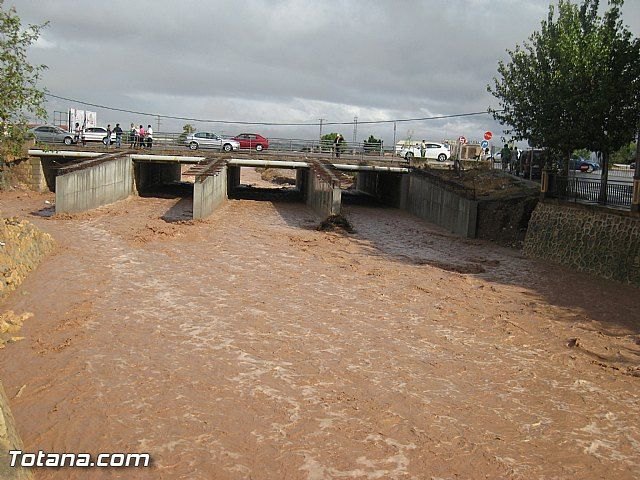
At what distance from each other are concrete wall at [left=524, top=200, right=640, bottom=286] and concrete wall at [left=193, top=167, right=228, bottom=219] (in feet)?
45.8

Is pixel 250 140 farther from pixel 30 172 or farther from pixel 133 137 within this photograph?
pixel 30 172

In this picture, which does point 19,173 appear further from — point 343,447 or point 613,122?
point 343,447

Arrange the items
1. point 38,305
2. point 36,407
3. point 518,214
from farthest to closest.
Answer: point 518,214 → point 38,305 → point 36,407

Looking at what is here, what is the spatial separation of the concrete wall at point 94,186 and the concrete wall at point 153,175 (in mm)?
1848

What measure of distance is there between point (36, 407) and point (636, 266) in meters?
15.9

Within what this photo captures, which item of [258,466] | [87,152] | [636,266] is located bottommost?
[258,466]

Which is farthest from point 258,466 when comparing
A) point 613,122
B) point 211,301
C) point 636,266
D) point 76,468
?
Result: point 613,122

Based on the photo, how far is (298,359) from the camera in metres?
11.4

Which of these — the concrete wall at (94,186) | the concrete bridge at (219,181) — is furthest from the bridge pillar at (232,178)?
the concrete wall at (94,186)

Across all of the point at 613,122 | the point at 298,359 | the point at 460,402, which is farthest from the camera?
the point at 613,122

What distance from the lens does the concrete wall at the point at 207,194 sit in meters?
27.9

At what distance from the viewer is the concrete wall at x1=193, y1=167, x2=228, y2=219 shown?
27.9m

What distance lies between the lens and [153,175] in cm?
4359

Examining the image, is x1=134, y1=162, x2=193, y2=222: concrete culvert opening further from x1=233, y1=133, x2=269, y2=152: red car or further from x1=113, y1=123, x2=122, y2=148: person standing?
x1=233, y1=133, x2=269, y2=152: red car
